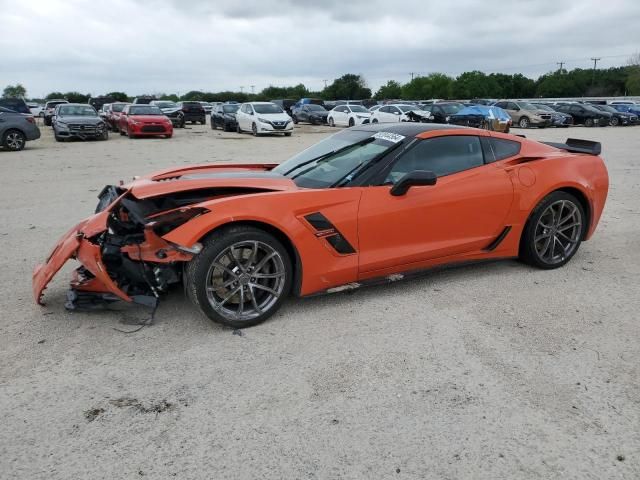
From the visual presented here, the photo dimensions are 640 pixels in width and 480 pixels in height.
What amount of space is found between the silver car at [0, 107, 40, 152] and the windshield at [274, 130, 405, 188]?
15307 millimetres

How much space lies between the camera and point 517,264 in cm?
482

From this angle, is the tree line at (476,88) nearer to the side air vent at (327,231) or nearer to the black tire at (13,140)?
the black tire at (13,140)

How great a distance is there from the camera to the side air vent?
3.60 m

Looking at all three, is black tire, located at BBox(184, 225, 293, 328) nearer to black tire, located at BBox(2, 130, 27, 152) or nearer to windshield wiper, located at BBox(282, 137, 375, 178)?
windshield wiper, located at BBox(282, 137, 375, 178)

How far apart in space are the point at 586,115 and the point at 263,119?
2067 centimetres

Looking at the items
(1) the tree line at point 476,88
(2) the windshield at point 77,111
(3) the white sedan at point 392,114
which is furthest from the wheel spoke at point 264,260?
(1) the tree line at point 476,88

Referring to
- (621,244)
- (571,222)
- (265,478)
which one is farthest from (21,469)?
(621,244)

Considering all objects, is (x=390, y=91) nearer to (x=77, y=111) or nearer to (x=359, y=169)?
(x=77, y=111)

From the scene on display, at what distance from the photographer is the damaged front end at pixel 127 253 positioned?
3.41 meters

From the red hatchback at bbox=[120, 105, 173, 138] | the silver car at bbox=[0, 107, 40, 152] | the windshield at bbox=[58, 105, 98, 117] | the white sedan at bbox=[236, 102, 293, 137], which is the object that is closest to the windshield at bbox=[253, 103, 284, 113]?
the white sedan at bbox=[236, 102, 293, 137]

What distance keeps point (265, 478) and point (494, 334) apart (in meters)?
1.97

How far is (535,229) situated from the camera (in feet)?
14.8

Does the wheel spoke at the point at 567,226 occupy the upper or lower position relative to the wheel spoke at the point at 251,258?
lower

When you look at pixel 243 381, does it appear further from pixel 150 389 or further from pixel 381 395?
pixel 381 395
